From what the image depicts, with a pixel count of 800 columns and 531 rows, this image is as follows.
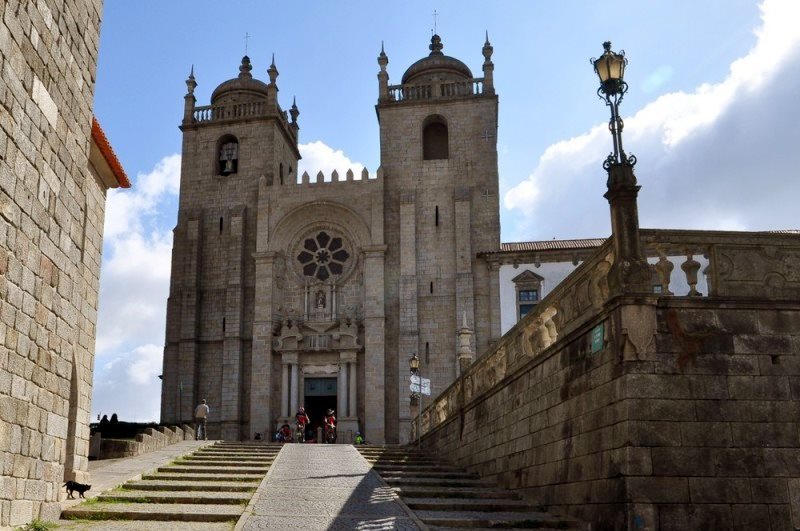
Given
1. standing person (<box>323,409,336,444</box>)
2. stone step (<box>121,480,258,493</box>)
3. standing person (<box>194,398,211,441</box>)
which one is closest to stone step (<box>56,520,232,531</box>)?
stone step (<box>121,480,258,493</box>)

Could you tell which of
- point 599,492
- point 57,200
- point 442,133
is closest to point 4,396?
point 57,200

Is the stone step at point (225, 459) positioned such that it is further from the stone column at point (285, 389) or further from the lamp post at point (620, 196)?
the stone column at point (285, 389)

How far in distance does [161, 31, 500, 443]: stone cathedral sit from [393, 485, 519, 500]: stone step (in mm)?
18811

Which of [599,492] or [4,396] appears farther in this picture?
[599,492]

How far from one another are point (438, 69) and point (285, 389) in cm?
1670

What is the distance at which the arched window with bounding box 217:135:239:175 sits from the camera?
3750cm

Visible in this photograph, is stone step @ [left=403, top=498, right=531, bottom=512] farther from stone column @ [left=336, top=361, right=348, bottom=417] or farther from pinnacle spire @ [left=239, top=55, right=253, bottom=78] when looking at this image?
pinnacle spire @ [left=239, top=55, right=253, bottom=78]

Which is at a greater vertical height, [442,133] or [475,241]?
[442,133]

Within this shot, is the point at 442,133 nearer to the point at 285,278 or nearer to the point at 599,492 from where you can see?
the point at 285,278

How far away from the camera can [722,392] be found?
8.41 m

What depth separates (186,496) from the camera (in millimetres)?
11547

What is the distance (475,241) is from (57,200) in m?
25.1

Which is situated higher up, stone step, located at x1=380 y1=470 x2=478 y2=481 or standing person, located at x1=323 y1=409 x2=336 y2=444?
standing person, located at x1=323 y1=409 x2=336 y2=444

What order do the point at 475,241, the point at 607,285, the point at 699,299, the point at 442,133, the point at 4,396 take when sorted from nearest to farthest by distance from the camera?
the point at 4,396 → the point at 699,299 → the point at 607,285 → the point at 475,241 → the point at 442,133
